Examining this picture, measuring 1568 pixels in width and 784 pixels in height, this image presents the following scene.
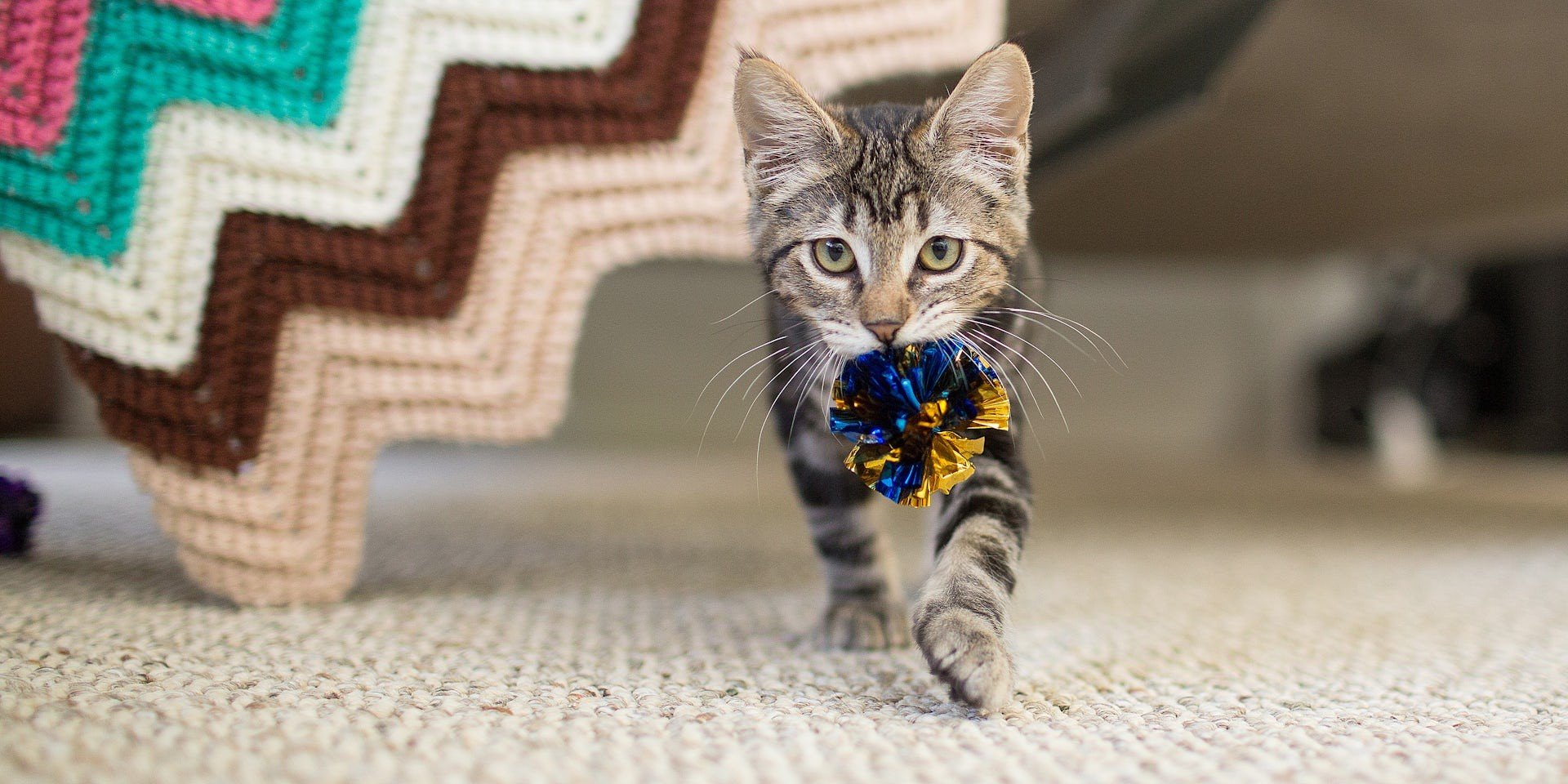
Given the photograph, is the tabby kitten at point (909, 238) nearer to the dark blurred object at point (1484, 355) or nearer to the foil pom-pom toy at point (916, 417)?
the foil pom-pom toy at point (916, 417)

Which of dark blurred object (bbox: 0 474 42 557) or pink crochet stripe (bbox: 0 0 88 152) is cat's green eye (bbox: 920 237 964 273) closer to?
pink crochet stripe (bbox: 0 0 88 152)

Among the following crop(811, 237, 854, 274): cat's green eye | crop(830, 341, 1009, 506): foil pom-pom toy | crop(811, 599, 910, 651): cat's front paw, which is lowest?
crop(811, 599, 910, 651): cat's front paw

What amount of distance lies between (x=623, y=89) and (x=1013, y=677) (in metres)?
0.60

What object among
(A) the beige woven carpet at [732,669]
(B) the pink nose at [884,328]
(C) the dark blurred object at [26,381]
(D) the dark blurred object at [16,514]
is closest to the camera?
(A) the beige woven carpet at [732,669]

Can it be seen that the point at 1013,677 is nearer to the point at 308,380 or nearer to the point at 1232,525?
the point at 308,380

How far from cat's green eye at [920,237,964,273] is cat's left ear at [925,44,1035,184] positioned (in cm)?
7

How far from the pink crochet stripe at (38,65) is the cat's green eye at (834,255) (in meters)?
0.63

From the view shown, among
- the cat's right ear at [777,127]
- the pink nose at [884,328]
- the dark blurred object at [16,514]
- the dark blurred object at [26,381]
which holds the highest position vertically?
the cat's right ear at [777,127]

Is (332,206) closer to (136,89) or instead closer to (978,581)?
(136,89)

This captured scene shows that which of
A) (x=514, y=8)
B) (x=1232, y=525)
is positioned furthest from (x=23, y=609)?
(x=1232, y=525)

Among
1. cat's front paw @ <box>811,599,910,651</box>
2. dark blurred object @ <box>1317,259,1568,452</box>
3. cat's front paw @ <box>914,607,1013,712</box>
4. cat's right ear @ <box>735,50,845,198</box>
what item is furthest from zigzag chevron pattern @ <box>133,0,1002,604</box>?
dark blurred object @ <box>1317,259,1568,452</box>

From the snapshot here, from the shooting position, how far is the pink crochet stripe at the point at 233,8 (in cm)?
79

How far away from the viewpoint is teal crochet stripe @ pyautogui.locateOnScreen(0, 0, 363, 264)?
79 centimetres

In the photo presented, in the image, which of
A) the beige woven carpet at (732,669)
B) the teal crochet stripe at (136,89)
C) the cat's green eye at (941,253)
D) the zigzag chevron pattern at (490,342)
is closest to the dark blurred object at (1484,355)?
the beige woven carpet at (732,669)
